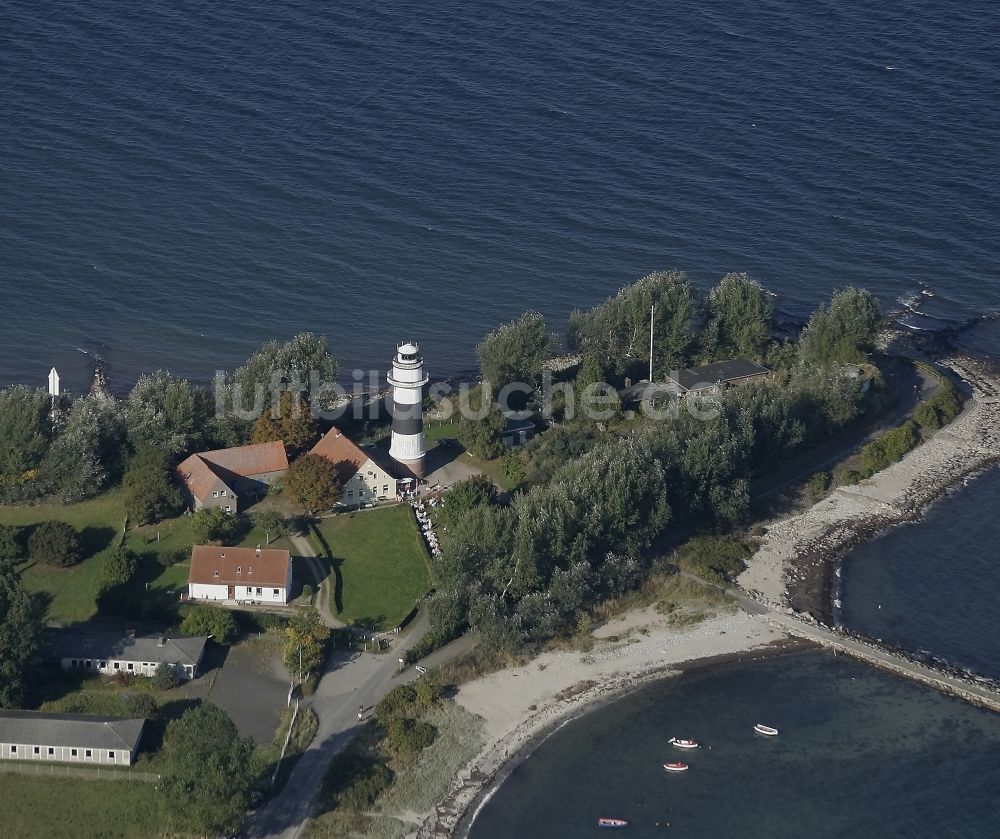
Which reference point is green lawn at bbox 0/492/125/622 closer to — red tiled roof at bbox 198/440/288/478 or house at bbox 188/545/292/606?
house at bbox 188/545/292/606

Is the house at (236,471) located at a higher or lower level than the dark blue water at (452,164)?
lower

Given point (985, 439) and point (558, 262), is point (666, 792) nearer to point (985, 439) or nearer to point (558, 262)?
point (985, 439)

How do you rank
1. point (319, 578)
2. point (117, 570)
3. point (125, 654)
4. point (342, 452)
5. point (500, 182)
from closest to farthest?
1. point (125, 654)
2. point (117, 570)
3. point (319, 578)
4. point (342, 452)
5. point (500, 182)

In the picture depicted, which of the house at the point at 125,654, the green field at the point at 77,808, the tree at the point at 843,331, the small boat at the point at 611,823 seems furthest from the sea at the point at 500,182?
the green field at the point at 77,808

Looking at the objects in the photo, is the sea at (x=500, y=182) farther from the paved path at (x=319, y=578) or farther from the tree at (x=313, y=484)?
the tree at (x=313, y=484)

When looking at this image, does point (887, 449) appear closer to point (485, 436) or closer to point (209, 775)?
point (485, 436)

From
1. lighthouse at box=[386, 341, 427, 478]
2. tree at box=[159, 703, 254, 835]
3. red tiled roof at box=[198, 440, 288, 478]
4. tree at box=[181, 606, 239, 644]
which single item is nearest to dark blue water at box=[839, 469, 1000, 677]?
lighthouse at box=[386, 341, 427, 478]

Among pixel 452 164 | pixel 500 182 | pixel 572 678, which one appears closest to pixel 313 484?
Result: pixel 572 678
